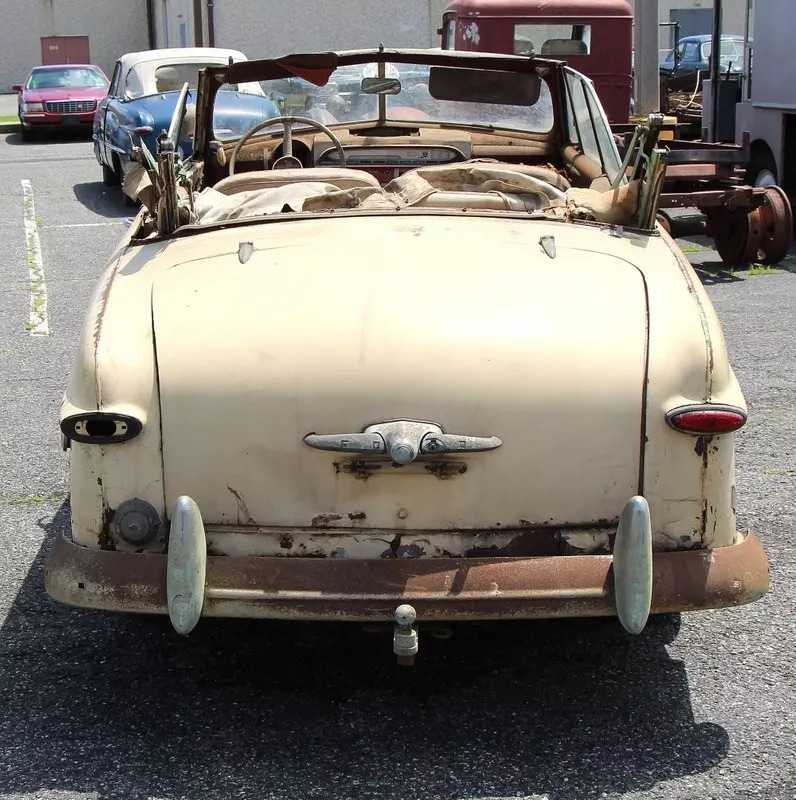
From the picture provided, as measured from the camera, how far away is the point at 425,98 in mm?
5773

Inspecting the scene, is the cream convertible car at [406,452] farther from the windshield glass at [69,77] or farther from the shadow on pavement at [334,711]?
the windshield glass at [69,77]

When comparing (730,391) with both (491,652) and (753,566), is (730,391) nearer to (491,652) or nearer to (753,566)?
(753,566)

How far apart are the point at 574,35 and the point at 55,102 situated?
1130 centimetres

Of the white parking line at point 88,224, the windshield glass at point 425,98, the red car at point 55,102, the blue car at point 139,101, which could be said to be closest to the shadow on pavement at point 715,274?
the windshield glass at point 425,98

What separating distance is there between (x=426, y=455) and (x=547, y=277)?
2.24 ft

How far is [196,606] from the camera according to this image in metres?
2.91

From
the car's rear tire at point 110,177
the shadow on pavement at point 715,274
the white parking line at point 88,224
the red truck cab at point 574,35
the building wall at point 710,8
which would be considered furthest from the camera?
the building wall at point 710,8

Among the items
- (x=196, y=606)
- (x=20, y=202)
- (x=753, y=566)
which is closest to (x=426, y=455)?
(x=196, y=606)

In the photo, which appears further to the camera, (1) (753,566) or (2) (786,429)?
(2) (786,429)

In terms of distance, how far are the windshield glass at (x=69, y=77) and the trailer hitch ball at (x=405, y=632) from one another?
2184cm

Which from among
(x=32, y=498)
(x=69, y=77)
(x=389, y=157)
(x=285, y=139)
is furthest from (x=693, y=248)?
(x=69, y=77)

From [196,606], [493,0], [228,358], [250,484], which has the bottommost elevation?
[196,606]

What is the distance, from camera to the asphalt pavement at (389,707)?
116 inches

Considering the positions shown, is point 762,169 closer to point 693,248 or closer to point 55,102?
point 693,248
